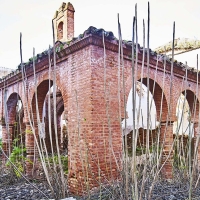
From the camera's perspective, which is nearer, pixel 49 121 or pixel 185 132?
pixel 49 121

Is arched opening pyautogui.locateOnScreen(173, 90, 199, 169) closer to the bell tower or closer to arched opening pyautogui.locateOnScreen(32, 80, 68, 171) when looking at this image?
arched opening pyautogui.locateOnScreen(32, 80, 68, 171)

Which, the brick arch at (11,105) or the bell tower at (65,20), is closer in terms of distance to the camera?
the brick arch at (11,105)

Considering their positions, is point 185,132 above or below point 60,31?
below

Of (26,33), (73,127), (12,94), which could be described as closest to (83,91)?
(73,127)

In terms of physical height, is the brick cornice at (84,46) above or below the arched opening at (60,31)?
below

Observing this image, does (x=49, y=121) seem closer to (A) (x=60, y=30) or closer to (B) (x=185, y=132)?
(B) (x=185, y=132)

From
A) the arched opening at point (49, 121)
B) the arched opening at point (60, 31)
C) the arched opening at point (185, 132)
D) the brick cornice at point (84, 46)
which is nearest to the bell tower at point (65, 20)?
the arched opening at point (60, 31)

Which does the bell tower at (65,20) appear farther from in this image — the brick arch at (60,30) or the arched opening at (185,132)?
the arched opening at (185,132)

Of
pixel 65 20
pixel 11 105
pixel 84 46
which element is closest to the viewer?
pixel 84 46

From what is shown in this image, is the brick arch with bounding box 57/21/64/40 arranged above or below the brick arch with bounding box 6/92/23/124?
above

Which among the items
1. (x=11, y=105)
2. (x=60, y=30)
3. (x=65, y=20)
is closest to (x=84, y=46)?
(x=11, y=105)

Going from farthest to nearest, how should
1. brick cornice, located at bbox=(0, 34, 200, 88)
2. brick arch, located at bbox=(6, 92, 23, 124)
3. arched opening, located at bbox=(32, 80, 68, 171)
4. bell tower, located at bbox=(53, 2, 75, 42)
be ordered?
bell tower, located at bbox=(53, 2, 75, 42) < brick arch, located at bbox=(6, 92, 23, 124) < brick cornice, located at bbox=(0, 34, 200, 88) < arched opening, located at bbox=(32, 80, 68, 171)

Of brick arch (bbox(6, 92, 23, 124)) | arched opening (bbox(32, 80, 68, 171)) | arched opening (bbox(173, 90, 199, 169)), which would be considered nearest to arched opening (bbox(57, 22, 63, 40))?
arched opening (bbox(32, 80, 68, 171))

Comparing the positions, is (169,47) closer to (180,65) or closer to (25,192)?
(180,65)
